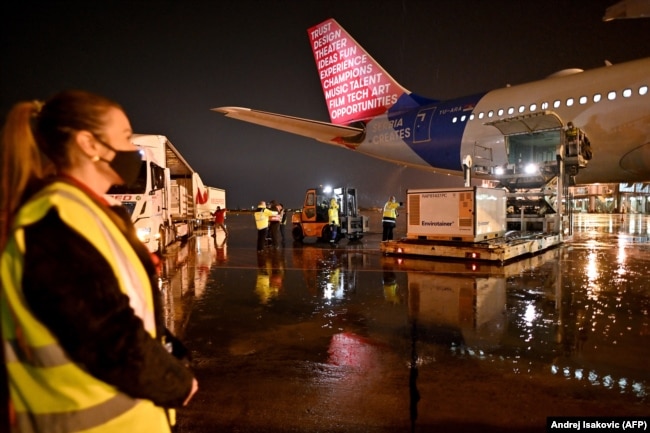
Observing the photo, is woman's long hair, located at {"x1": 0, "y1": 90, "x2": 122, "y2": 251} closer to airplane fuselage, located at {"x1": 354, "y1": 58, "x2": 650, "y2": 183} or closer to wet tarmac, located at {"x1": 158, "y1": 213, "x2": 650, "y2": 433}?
wet tarmac, located at {"x1": 158, "y1": 213, "x2": 650, "y2": 433}

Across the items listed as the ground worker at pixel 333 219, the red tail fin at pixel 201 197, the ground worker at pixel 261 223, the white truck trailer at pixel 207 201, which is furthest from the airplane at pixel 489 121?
the white truck trailer at pixel 207 201

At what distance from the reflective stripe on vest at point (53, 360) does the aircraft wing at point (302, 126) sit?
1492 centimetres

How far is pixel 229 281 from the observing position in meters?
8.32

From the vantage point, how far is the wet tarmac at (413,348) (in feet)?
10.1

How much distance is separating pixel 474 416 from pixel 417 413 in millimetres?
393

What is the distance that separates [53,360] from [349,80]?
22.1 metres

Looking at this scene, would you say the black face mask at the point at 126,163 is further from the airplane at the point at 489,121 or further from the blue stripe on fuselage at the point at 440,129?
the blue stripe on fuselage at the point at 440,129

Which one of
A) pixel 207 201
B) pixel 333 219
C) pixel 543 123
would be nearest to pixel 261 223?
pixel 333 219

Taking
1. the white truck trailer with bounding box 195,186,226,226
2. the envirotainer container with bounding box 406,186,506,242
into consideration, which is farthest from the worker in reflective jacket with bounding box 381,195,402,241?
the white truck trailer with bounding box 195,186,226,226

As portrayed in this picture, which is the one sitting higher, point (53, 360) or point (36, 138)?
point (36, 138)

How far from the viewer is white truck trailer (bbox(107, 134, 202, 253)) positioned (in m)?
10.1

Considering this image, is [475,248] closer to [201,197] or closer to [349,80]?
[349,80]

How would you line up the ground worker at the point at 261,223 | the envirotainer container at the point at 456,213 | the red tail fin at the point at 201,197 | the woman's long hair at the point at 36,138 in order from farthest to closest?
the red tail fin at the point at 201,197, the ground worker at the point at 261,223, the envirotainer container at the point at 456,213, the woman's long hair at the point at 36,138

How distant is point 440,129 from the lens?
55.2 ft
